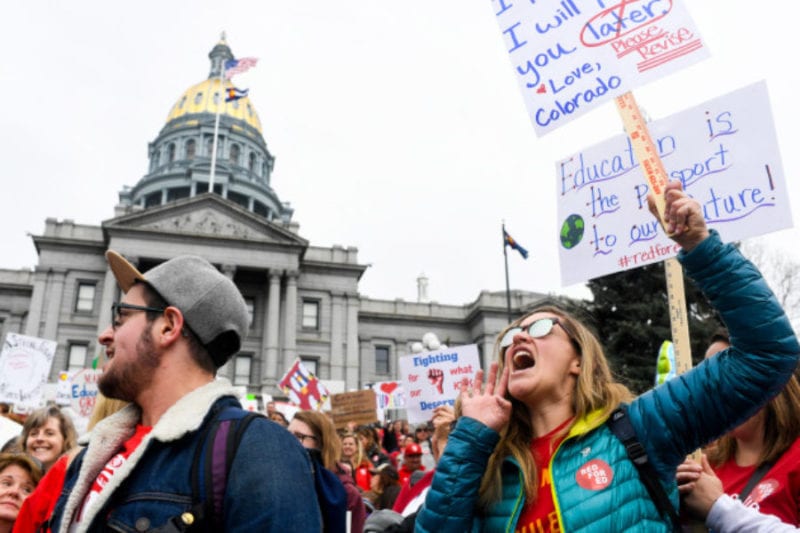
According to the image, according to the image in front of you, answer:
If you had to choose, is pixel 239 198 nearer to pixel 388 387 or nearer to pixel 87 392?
pixel 388 387

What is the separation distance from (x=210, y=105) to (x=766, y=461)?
2738 inches

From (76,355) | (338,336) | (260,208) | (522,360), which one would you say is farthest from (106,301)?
(522,360)

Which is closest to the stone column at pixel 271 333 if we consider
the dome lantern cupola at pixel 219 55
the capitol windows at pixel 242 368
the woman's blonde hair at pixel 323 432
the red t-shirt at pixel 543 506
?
the capitol windows at pixel 242 368

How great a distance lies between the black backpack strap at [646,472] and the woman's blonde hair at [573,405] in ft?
0.43

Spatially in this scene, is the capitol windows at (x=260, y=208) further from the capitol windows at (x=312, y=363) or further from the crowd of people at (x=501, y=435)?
the crowd of people at (x=501, y=435)

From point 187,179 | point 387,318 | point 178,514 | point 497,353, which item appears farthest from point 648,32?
point 187,179

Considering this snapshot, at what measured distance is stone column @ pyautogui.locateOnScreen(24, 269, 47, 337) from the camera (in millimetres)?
37688

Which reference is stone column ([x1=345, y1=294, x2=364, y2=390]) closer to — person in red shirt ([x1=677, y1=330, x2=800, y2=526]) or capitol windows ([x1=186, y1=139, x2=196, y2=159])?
capitol windows ([x1=186, y1=139, x2=196, y2=159])

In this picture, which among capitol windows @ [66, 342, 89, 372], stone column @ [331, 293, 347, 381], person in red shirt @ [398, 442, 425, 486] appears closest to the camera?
person in red shirt @ [398, 442, 425, 486]

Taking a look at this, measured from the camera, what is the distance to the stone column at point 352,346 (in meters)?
41.3

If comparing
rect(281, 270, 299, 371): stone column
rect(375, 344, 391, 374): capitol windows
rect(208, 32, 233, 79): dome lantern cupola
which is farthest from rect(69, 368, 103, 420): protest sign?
rect(208, 32, 233, 79): dome lantern cupola

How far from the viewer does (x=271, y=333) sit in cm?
3956

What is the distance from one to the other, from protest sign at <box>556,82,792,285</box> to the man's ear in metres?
2.56

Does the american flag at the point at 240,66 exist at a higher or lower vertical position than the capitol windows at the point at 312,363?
higher
